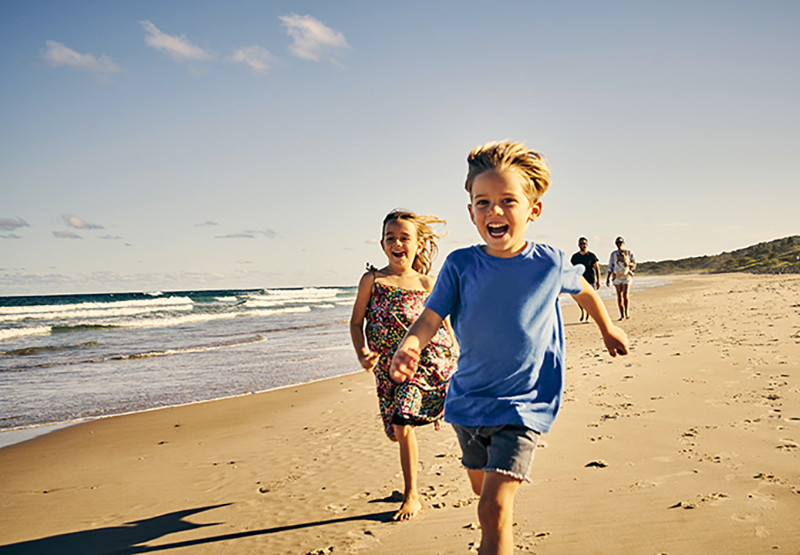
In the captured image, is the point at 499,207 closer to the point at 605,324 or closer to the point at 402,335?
the point at 605,324

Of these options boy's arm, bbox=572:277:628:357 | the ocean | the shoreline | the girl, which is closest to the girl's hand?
the girl

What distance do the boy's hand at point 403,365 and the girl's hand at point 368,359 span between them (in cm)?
156

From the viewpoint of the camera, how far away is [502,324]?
213 centimetres

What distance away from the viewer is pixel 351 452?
4824 mm

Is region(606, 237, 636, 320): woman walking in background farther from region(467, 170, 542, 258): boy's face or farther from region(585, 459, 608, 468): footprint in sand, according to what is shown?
region(467, 170, 542, 258): boy's face

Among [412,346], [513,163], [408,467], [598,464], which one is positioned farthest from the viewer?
[598,464]

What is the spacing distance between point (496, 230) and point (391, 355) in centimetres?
171

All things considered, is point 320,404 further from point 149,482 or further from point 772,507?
point 772,507

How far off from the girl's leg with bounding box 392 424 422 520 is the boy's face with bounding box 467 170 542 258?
1676 mm

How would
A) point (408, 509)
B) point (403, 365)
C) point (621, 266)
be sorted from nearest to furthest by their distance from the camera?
point (403, 365) → point (408, 509) → point (621, 266)

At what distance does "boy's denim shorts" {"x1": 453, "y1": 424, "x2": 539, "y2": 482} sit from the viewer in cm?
203

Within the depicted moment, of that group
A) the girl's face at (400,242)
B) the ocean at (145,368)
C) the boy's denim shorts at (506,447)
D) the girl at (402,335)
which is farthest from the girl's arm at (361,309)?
the ocean at (145,368)

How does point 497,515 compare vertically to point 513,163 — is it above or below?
below

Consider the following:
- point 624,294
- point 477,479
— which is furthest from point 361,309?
point 624,294
